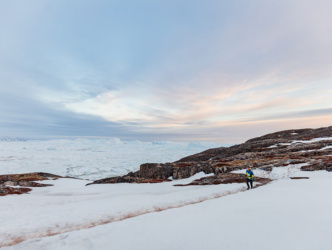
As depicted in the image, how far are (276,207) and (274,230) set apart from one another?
4.21m

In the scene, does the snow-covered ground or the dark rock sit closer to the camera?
A: the snow-covered ground

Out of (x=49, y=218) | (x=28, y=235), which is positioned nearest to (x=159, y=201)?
(x=49, y=218)

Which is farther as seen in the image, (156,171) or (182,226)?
(156,171)

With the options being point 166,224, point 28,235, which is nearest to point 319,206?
point 166,224

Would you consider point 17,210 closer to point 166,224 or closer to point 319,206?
point 166,224

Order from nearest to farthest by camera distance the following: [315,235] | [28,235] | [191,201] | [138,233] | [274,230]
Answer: [315,235] → [274,230] → [138,233] → [28,235] → [191,201]

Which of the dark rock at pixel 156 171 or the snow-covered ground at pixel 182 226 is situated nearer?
the snow-covered ground at pixel 182 226

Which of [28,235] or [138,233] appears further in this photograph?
[28,235]

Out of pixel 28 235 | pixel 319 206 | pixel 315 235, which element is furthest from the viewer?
pixel 319 206

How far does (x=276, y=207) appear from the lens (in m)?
11.7

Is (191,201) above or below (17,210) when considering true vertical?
below

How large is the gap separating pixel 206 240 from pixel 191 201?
29.0ft

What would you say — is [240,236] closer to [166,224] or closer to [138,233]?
[166,224]

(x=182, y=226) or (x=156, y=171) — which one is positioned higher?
(x=156, y=171)
